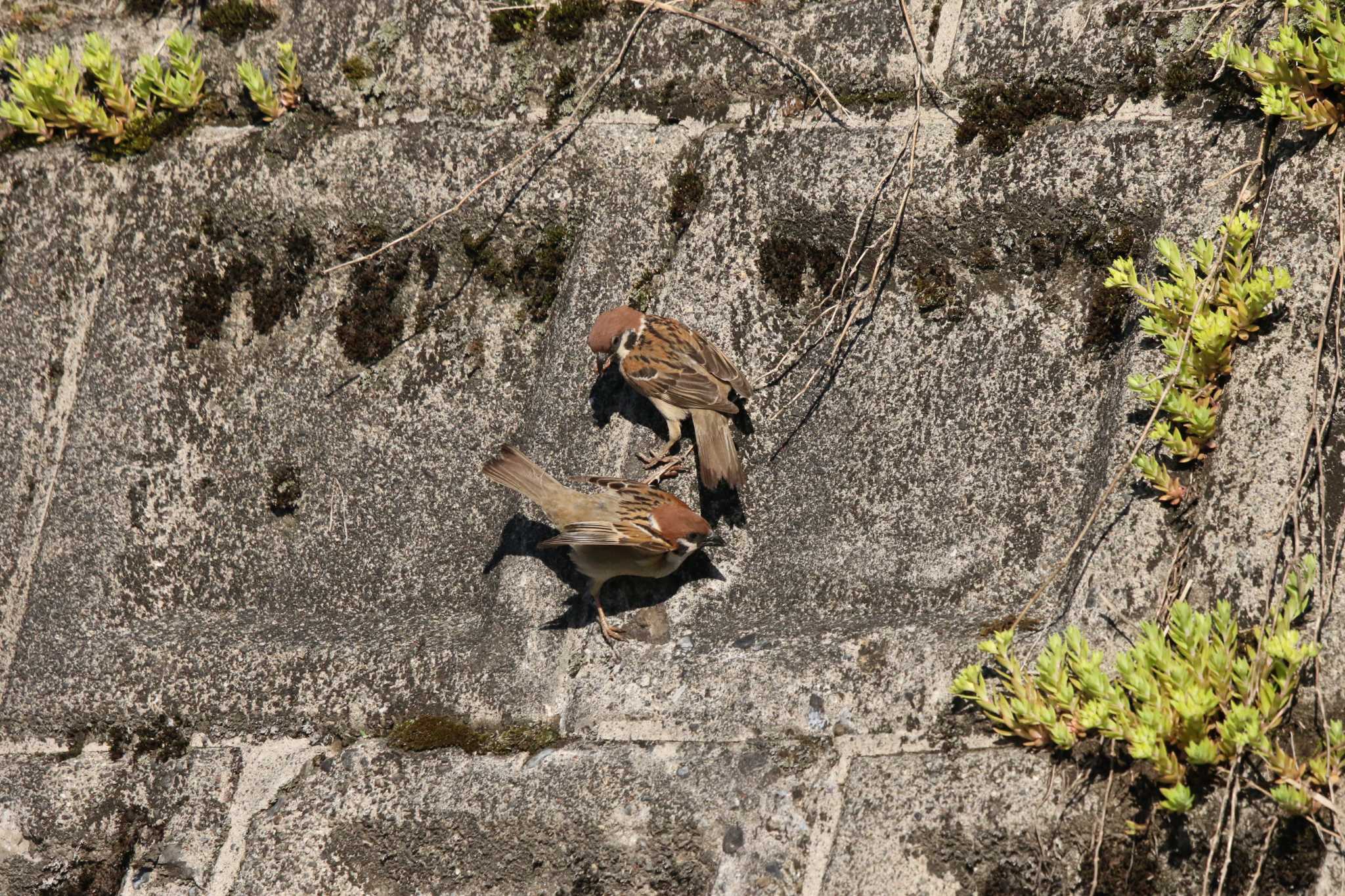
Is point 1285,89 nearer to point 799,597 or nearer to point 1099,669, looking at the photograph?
point 1099,669

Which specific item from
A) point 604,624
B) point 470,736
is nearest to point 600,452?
point 604,624

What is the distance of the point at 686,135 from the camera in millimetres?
4691

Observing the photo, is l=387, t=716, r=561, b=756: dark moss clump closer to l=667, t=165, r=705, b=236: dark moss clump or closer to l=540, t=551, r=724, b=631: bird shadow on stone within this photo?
l=540, t=551, r=724, b=631: bird shadow on stone

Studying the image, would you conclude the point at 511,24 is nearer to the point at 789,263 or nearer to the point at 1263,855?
the point at 789,263

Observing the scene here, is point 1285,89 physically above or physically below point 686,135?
above

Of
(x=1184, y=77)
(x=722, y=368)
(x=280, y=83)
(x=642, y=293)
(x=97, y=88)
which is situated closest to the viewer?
(x=1184, y=77)

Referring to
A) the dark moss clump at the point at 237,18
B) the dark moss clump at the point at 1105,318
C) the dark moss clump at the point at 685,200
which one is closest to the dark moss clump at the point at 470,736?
the dark moss clump at the point at 685,200

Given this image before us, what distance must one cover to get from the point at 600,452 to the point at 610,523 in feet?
1.40

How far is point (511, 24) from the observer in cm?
497

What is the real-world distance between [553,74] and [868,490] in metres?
1.96

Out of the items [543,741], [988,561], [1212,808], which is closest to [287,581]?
[543,741]

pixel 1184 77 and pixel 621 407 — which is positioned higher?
pixel 1184 77

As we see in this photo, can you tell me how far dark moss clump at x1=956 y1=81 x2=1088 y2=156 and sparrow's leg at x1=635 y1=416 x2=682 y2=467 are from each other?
4.26 ft

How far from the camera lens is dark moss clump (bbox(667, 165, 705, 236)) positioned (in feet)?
15.1
